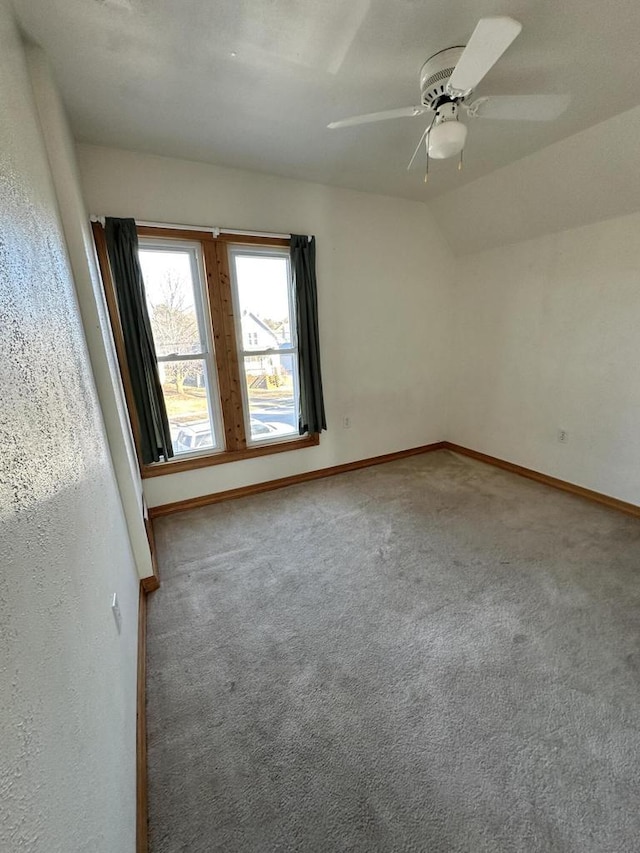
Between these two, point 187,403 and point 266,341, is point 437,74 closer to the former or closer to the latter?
point 266,341

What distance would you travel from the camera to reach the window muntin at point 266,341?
288 centimetres

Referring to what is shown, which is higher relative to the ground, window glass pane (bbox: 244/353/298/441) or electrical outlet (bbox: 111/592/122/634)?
window glass pane (bbox: 244/353/298/441)

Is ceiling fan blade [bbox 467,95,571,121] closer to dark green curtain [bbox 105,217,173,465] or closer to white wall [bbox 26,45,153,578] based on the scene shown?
white wall [bbox 26,45,153,578]

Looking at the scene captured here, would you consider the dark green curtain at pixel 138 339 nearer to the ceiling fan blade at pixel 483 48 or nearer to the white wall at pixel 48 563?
the white wall at pixel 48 563

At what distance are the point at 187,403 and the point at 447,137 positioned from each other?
238 centimetres

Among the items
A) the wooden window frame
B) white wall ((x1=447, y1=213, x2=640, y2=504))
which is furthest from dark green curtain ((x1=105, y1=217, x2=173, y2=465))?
white wall ((x1=447, y1=213, x2=640, y2=504))

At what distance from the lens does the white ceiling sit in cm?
132

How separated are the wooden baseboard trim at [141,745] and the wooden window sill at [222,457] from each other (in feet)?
3.89

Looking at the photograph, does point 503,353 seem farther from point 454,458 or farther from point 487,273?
point 454,458

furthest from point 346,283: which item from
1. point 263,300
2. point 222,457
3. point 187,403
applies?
point 222,457

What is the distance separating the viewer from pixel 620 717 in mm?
1324

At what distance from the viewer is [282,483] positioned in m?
3.33

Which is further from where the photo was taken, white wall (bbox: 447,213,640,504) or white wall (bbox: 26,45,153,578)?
white wall (bbox: 447,213,640,504)

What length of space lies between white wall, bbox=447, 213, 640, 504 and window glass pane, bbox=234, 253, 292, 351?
2055 mm
